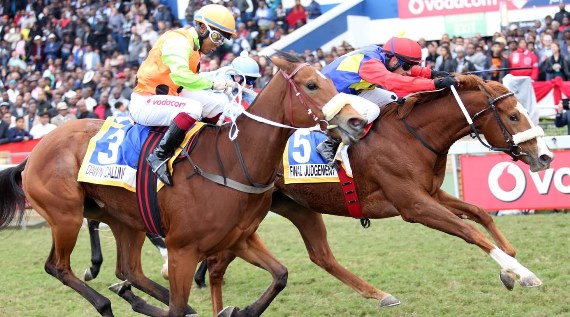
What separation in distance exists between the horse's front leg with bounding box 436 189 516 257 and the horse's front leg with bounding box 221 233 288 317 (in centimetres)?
156

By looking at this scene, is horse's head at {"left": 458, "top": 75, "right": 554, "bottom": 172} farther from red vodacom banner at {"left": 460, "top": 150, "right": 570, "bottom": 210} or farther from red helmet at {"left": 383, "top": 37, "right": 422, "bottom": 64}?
red vodacom banner at {"left": 460, "top": 150, "right": 570, "bottom": 210}

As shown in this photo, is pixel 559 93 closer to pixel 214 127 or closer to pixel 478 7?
pixel 478 7

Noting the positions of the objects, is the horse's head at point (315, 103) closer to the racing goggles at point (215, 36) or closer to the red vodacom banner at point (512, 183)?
the racing goggles at point (215, 36)

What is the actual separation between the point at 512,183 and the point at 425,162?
186 inches

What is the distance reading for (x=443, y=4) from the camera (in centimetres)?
1806

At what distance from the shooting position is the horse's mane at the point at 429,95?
670 centimetres

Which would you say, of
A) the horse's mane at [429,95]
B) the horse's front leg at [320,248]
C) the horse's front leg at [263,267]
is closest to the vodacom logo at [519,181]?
the horse's front leg at [320,248]

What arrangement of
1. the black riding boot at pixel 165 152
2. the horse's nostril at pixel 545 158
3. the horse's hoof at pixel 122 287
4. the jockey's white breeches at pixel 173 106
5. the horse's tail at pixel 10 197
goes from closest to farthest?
the black riding boot at pixel 165 152
the jockey's white breeches at pixel 173 106
the horse's nostril at pixel 545 158
the horse's hoof at pixel 122 287
the horse's tail at pixel 10 197

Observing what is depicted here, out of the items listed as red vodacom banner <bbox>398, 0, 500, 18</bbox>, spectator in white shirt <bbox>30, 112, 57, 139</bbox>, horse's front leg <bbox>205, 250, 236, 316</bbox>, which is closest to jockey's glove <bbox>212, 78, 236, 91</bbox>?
horse's front leg <bbox>205, 250, 236, 316</bbox>

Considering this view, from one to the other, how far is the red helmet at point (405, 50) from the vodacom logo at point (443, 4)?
36.1 ft

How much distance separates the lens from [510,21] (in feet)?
55.3

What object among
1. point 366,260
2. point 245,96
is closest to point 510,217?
point 366,260

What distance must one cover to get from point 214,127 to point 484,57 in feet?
30.8

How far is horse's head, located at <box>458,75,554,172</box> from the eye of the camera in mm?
6430
